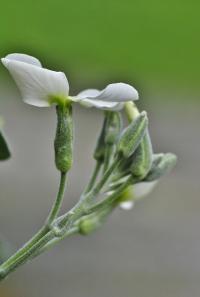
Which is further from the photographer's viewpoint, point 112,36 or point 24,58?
point 112,36

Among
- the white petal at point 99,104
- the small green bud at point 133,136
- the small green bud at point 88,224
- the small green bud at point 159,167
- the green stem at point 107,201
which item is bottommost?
the small green bud at point 88,224

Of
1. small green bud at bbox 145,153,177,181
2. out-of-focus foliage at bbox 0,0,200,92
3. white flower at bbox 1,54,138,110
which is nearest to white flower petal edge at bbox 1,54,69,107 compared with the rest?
white flower at bbox 1,54,138,110

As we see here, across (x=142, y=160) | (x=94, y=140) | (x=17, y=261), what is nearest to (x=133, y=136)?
(x=142, y=160)

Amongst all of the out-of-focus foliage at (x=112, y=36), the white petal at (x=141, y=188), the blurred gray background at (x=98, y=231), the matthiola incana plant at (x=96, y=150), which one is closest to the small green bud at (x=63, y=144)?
the matthiola incana plant at (x=96, y=150)

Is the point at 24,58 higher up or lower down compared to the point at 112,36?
higher up

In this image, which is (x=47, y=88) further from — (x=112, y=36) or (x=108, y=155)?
(x=112, y=36)

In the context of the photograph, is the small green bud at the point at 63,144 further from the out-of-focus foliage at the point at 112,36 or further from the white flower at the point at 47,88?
the out-of-focus foliage at the point at 112,36

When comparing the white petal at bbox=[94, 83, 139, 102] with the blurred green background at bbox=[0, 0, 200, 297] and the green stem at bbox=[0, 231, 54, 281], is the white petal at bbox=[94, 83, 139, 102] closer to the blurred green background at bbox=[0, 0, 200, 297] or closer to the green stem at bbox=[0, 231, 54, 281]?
the green stem at bbox=[0, 231, 54, 281]
